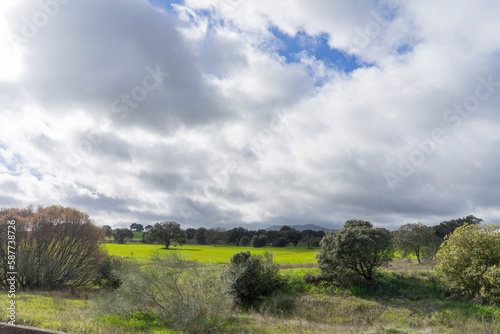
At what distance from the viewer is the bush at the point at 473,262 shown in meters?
18.4

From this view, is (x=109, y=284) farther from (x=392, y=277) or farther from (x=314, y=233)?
(x=314, y=233)

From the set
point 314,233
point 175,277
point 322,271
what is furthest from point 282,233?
point 175,277

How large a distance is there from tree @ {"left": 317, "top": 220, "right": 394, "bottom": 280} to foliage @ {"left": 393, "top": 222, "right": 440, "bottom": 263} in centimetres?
1060

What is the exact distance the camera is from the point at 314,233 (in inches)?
4203

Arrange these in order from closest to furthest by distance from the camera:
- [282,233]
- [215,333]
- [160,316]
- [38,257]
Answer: [215,333] < [160,316] < [38,257] < [282,233]

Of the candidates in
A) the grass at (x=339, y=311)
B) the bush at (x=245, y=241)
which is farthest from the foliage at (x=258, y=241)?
the grass at (x=339, y=311)

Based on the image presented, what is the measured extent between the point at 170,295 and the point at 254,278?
10895mm

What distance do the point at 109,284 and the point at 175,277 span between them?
18406 millimetres

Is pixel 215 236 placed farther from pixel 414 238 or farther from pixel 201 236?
pixel 414 238

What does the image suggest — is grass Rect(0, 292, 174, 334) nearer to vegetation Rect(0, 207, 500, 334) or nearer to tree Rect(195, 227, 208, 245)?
vegetation Rect(0, 207, 500, 334)

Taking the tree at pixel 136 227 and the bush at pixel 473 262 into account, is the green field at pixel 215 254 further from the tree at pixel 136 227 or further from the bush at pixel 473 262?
the tree at pixel 136 227

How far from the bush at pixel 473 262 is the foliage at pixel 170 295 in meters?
16.3

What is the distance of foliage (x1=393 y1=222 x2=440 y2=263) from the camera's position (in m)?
32.2

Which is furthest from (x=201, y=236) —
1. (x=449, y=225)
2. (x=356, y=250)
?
(x=356, y=250)
